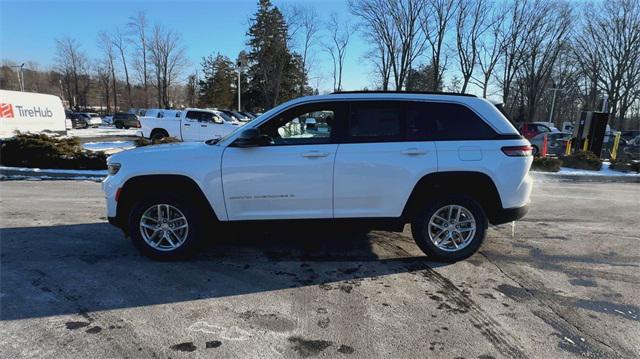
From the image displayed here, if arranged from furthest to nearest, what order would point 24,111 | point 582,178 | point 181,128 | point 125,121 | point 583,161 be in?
1. point 125,121
2. point 181,128
3. point 24,111
4. point 583,161
5. point 582,178

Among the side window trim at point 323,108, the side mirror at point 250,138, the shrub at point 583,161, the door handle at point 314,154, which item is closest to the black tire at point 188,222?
the side mirror at point 250,138

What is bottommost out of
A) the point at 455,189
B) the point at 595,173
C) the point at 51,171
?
the point at 51,171

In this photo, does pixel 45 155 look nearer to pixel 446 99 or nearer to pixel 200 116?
pixel 200 116

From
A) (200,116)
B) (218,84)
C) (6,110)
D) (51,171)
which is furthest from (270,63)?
(51,171)

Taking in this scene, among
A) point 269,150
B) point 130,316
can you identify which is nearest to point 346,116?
point 269,150

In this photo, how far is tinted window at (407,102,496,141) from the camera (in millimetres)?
4578

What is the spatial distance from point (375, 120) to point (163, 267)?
275cm

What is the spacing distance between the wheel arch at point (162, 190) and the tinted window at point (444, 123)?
91.0 inches

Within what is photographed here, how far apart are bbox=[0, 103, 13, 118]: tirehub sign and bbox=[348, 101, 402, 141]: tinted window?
16957mm

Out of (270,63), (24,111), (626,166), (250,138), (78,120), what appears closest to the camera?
(250,138)

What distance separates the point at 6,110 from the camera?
1639 centimetres

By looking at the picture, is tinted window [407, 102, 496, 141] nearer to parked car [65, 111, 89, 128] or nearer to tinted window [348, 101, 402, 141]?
tinted window [348, 101, 402, 141]

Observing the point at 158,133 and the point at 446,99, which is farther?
the point at 158,133

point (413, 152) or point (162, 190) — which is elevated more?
point (413, 152)
